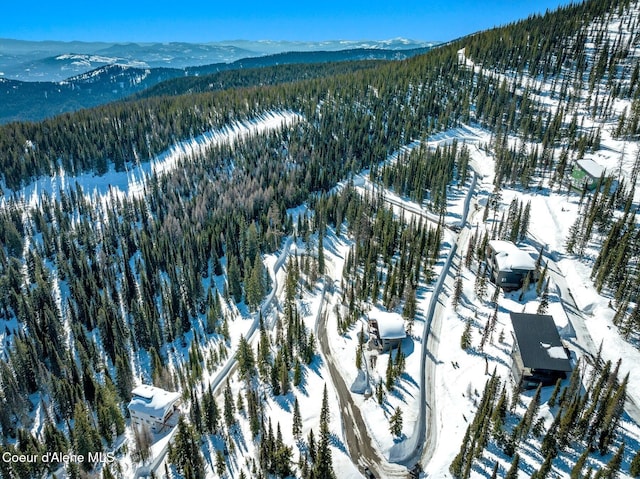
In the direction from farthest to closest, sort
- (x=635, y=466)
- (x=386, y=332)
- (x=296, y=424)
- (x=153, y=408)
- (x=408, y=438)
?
(x=386, y=332), (x=153, y=408), (x=296, y=424), (x=408, y=438), (x=635, y=466)

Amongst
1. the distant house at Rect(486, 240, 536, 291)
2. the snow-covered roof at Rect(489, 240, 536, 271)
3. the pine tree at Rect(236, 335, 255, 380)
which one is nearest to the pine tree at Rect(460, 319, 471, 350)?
the distant house at Rect(486, 240, 536, 291)

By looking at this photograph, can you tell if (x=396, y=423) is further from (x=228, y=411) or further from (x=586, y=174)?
(x=586, y=174)

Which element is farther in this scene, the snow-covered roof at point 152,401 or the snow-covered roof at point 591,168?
the snow-covered roof at point 591,168

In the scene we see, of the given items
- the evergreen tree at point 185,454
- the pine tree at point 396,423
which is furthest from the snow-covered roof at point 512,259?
the evergreen tree at point 185,454

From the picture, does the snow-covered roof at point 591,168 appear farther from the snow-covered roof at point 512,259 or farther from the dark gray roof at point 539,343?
the dark gray roof at point 539,343

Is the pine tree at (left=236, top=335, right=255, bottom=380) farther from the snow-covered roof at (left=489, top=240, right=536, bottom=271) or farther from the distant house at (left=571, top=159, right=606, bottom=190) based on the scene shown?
the distant house at (left=571, top=159, right=606, bottom=190)

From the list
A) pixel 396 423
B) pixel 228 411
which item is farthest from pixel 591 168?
pixel 228 411

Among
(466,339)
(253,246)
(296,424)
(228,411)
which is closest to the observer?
(296,424)
